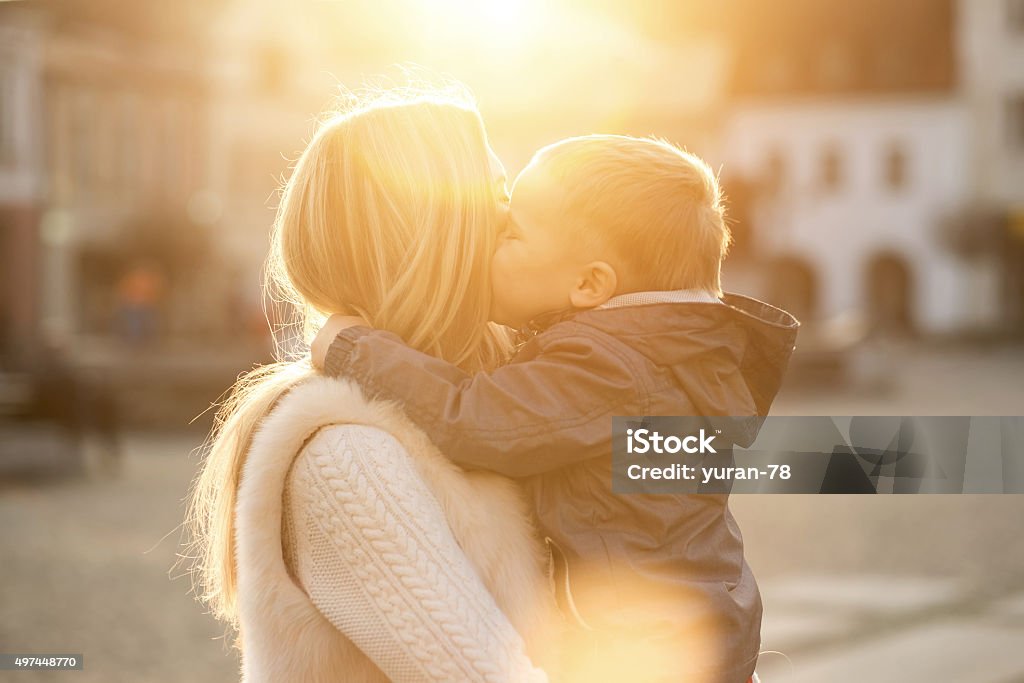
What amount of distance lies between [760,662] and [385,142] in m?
4.80

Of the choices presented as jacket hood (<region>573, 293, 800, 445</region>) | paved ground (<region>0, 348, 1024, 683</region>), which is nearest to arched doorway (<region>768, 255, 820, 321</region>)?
paved ground (<region>0, 348, 1024, 683</region>)

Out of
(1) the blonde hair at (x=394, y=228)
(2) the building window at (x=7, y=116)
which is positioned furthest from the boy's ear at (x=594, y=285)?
(2) the building window at (x=7, y=116)

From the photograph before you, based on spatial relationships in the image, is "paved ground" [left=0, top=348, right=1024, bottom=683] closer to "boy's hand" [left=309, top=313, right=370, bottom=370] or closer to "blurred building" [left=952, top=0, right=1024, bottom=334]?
"boy's hand" [left=309, top=313, right=370, bottom=370]

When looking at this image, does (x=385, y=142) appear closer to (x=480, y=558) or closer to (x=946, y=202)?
(x=480, y=558)

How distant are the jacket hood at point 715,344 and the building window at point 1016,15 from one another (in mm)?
36028

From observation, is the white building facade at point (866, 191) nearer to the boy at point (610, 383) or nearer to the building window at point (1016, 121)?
the building window at point (1016, 121)

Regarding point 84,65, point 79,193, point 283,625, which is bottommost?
point 79,193

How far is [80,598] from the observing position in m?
7.68

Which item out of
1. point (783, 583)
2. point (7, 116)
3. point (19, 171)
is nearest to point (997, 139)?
point (19, 171)

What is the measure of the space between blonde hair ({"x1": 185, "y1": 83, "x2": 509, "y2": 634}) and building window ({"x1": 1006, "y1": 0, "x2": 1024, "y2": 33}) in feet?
119

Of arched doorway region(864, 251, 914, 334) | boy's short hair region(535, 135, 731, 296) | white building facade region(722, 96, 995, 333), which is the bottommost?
arched doorway region(864, 251, 914, 334)

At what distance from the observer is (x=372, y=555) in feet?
5.46

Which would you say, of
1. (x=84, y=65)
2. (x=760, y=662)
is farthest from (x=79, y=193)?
(x=760, y=662)

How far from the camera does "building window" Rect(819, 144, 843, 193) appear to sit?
40.3m
